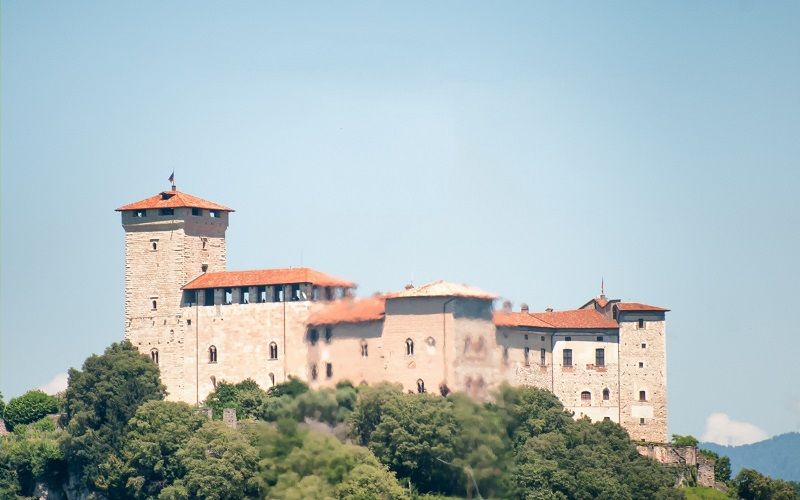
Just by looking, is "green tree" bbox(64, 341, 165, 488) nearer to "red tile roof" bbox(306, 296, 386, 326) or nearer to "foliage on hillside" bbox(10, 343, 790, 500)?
"foliage on hillside" bbox(10, 343, 790, 500)

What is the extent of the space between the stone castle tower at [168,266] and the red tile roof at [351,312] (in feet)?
22.5

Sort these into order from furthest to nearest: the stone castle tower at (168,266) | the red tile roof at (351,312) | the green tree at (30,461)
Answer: the stone castle tower at (168,266)
the green tree at (30,461)
the red tile roof at (351,312)

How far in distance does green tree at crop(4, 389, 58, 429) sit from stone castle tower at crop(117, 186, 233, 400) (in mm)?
7038

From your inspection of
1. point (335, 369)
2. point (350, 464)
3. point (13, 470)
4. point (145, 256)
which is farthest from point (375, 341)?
point (13, 470)

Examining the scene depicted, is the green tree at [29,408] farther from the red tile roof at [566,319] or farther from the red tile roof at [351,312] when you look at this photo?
the red tile roof at [566,319]

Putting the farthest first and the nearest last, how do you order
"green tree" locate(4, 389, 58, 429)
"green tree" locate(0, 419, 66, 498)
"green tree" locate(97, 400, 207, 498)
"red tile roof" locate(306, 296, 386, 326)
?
"green tree" locate(4, 389, 58, 429), "green tree" locate(0, 419, 66, 498), "red tile roof" locate(306, 296, 386, 326), "green tree" locate(97, 400, 207, 498)

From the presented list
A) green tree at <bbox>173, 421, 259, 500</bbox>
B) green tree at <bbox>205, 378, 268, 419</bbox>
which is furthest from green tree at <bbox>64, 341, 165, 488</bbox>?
green tree at <bbox>173, 421, 259, 500</bbox>

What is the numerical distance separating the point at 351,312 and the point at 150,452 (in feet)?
34.6

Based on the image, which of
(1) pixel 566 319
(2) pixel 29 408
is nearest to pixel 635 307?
(1) pixel 566 319

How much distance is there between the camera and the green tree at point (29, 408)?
81500mm

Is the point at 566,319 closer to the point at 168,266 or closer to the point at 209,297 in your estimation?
the point at 209,297

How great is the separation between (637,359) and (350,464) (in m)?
17.5

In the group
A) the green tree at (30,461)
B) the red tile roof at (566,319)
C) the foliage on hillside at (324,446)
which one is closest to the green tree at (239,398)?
the foliage on hillside at (324,446)

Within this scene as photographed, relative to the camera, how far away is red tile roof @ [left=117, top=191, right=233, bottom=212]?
78.2 m
